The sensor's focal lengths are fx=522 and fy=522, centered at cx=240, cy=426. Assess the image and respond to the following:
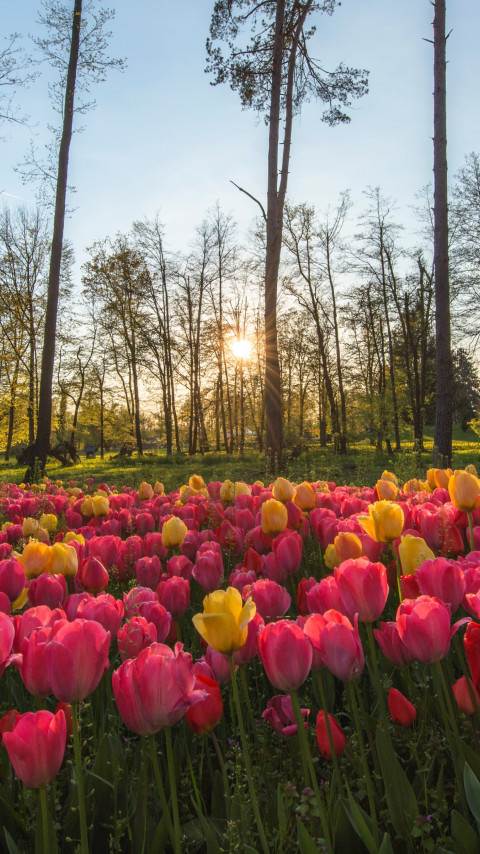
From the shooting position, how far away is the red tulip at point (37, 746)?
733 millimetres

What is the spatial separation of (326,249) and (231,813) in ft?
74.5

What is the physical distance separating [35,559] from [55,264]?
36.1ft

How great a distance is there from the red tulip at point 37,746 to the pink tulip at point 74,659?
0.08 metres

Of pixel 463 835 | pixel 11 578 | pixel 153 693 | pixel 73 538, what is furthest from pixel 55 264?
pixel 463 835

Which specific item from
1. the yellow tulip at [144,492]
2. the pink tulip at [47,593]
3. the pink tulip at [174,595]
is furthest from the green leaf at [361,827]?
the yellow tulip at [144,492]

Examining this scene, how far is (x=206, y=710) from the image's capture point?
37.7 inches

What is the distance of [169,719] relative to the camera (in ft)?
2.63

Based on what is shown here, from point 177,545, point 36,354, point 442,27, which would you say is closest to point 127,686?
point 177,545

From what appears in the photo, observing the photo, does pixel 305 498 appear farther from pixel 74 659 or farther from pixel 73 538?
pixel 74 659

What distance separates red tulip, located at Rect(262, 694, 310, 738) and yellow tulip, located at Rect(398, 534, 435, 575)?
1.46 ft

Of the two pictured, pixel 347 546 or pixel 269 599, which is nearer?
pixel 269 599

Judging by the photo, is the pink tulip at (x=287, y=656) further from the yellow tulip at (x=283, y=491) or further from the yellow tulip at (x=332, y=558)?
the yellow tulip at (x=283, y=491)

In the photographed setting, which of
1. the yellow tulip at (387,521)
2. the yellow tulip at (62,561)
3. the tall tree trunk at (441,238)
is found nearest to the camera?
the yellow tulip at (387,521)

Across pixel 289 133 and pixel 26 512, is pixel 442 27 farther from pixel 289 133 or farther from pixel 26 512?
pixel 26 512
